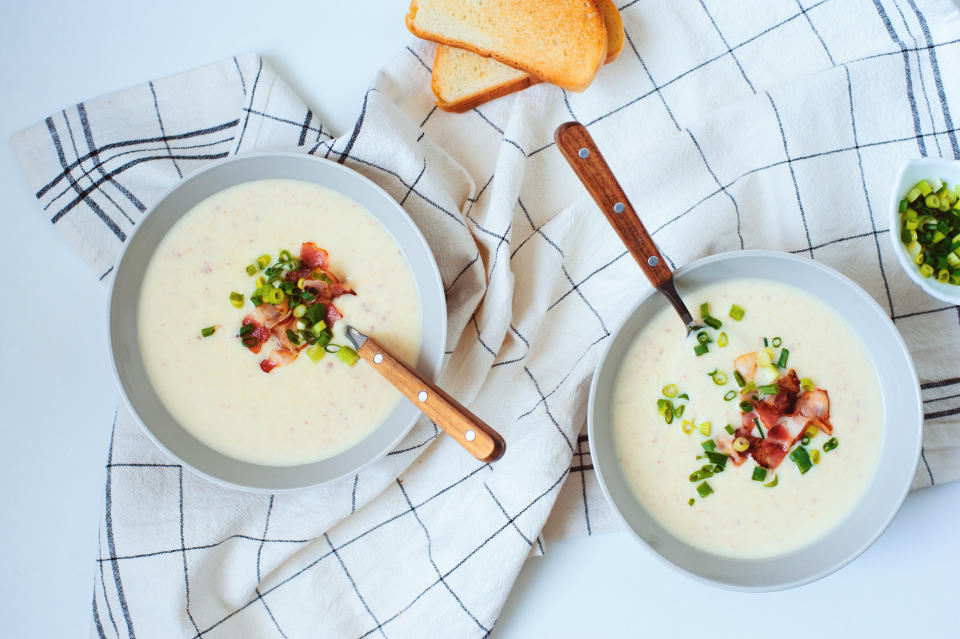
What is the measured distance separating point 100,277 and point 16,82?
53 cm

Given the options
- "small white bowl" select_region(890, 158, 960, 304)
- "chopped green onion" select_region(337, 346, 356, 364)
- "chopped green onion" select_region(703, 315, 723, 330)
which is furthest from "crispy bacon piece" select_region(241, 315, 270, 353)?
"small white bowl" select_region(890, 158, 960, 304)

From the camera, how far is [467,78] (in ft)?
5.78

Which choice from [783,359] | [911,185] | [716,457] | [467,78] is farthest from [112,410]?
[911,185]

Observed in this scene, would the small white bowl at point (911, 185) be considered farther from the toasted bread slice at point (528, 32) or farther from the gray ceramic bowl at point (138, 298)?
the gray ceramic bowl at point (138, 298)

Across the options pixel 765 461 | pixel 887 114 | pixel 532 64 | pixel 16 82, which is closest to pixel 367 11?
pixel 532 64

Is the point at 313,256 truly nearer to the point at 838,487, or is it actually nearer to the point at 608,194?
the point at 608,194

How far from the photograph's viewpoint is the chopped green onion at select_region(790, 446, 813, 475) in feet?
5.03

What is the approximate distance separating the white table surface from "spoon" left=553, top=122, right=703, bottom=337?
0.64 meters

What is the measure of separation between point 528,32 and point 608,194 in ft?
1.77

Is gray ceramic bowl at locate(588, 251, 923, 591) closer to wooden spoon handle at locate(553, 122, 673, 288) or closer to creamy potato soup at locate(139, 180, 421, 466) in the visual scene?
wooden spoon handle at locate(553, 122, 673, 288)

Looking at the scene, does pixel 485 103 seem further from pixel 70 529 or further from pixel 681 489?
pixel 70 529

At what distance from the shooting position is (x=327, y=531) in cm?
183

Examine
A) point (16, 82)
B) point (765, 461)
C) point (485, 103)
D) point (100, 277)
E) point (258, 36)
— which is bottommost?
point (765, 461)

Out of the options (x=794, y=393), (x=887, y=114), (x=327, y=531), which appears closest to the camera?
(x=794, y=393)
